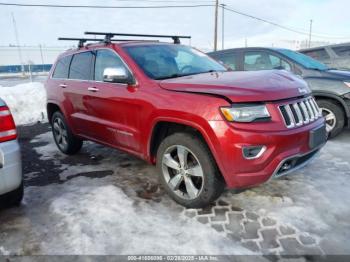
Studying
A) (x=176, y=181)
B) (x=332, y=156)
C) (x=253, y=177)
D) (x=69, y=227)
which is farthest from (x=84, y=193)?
(x=332, y=156)

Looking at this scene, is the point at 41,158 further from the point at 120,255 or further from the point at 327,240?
the point at 327,240

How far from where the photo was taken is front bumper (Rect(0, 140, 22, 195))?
285 cm

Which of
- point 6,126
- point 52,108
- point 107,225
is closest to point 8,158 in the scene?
point 6,126

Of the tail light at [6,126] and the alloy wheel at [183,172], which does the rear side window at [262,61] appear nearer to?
the alloy wheel at [183,172]

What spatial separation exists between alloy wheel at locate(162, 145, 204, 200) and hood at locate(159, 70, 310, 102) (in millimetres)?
639

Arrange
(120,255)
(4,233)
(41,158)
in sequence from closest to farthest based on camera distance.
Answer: (120,255) → (4,233) → (41,158)

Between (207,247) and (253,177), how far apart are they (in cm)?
73

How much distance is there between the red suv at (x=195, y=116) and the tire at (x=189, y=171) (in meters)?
0.01

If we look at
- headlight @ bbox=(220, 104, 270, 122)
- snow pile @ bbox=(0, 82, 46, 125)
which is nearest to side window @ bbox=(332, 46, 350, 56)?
headlight @ bbox=(220, 104, 270, 122)

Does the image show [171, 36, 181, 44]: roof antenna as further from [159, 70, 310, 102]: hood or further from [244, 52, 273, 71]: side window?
[244, 52, 273, 71]: side window

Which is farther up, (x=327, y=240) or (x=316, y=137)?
(x=316, y=137)

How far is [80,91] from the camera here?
4.66m

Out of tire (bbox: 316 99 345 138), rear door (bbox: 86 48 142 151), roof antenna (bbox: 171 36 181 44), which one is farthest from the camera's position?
tire (bbox: 316 99 345 138)

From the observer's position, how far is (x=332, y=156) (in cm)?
480
